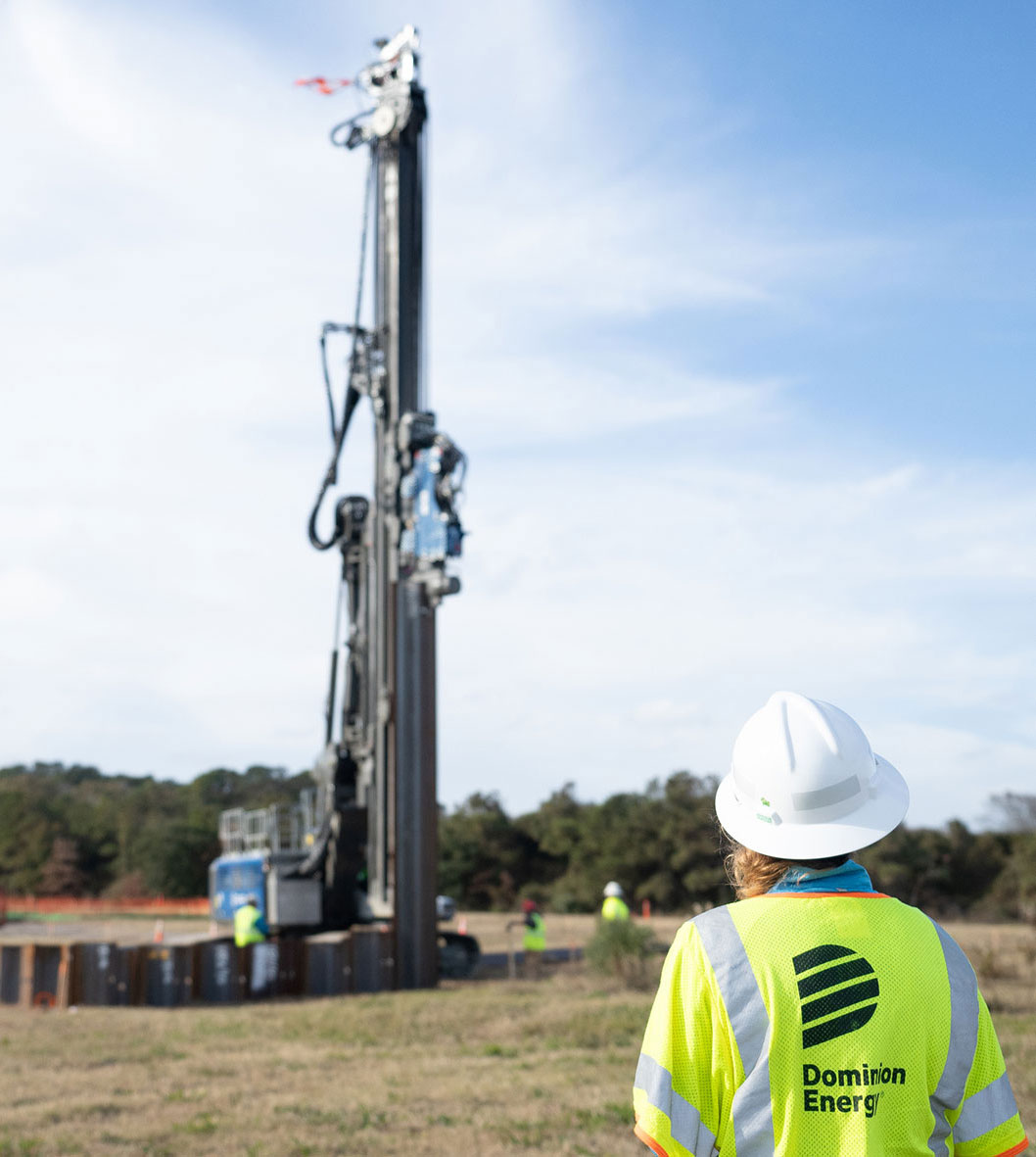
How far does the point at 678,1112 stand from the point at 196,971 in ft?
60.3

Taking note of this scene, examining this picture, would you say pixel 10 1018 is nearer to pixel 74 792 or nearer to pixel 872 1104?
pixel 872 1104

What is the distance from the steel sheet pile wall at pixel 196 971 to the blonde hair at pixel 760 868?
1767 centimetres

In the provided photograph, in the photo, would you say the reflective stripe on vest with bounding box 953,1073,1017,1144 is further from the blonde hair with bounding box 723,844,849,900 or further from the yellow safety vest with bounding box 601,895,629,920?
the yellow safety vest with bounding box 601,895,629,920

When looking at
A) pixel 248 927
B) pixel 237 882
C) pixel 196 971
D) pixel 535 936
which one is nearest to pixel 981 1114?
pixel 196 971

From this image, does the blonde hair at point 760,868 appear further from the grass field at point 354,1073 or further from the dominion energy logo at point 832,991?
the grass field at point 354,1073

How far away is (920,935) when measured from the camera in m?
2.60

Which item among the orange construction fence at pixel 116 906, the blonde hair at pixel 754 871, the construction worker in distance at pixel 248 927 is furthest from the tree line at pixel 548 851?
the blonde hair at pixel 754 871

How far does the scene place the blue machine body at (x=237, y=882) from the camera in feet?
80.9

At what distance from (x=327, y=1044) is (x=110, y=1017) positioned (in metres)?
4.38

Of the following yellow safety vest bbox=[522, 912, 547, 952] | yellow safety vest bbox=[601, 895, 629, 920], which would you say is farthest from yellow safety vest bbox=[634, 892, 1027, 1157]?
yellow safety vest bbox=[522, 912, 547, 952]

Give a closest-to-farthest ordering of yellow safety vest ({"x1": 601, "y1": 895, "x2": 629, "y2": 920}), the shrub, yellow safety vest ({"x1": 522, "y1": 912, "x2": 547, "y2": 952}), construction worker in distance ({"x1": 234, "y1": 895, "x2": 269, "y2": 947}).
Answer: the shrub, construction worker in distance ({"x1": 234, "y1": 895, "x2": 269, "y2": 947}), yellow safety vest ({"x1": 601, "y1": 895, "x2": 629, "y2": 920}), yellow safety vest ({"x1": 522, "y1": 912, "x2": 547, "y2": 952})

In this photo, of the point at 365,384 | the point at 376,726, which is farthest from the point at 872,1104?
the point at 365,384

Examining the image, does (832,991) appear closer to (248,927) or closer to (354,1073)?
(354,1073)

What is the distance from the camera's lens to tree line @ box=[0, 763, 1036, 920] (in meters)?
43.1
